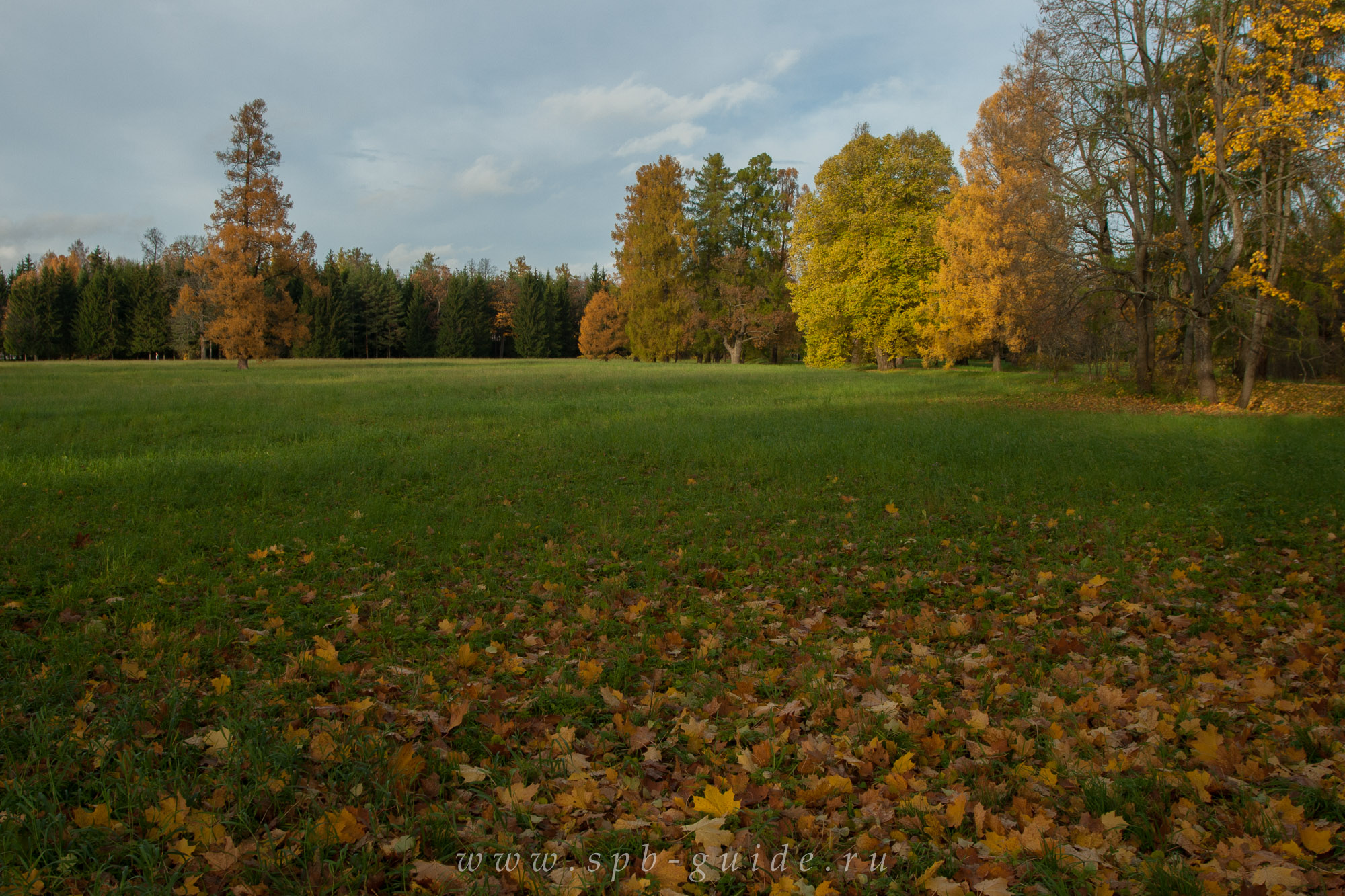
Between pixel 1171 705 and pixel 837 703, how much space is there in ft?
5.38

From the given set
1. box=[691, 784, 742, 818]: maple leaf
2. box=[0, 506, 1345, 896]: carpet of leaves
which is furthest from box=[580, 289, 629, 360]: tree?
box=[691, 784, 742, 818]: maple leaf

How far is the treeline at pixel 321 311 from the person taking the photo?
169 feet

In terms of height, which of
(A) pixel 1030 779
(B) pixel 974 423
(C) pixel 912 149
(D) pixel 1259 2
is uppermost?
(C) pixel 912 149

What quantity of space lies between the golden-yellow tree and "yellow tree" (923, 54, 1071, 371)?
103ft

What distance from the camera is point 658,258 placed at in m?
48.0

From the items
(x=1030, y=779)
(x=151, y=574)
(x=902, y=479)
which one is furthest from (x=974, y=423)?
(x=151, y=574)

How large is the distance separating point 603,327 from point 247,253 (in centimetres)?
3029

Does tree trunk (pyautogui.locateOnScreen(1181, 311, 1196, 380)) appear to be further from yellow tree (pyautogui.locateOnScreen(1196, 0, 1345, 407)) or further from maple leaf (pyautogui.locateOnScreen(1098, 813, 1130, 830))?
maple leaf (pyautogui.locateOnScreen(1098, 813, 1130, 830))

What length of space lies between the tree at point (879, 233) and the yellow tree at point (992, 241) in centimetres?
277

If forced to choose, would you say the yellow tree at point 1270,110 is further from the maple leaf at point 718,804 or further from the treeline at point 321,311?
the treeline at point 321,311

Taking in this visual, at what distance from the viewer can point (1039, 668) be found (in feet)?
12.7

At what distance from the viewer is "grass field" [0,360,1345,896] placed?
7.96ft

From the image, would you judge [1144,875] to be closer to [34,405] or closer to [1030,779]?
[1030,779]

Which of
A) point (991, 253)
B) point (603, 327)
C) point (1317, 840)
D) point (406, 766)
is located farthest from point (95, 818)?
point (603, 327)
